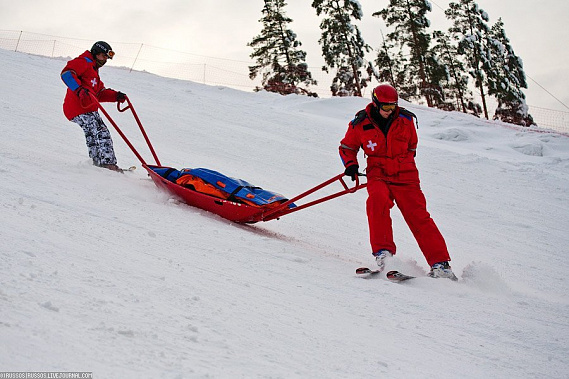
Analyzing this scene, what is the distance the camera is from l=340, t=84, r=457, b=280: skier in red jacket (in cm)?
439

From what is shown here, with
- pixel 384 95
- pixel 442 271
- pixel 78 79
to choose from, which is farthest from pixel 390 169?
pixel 78 79

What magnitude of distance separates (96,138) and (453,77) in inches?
1410

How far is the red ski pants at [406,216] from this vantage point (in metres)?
4.34

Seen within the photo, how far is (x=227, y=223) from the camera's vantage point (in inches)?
203

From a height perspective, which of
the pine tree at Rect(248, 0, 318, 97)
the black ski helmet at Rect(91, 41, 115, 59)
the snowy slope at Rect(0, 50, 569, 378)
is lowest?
the snowy slope at Rect(0, 50, 569, 378)

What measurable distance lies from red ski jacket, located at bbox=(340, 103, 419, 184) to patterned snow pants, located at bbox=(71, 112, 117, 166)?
9.49 feet

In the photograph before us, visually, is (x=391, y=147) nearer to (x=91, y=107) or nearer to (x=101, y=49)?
(x=91, y=107)

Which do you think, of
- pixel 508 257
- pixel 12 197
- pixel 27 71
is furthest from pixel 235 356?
pixel 27 71

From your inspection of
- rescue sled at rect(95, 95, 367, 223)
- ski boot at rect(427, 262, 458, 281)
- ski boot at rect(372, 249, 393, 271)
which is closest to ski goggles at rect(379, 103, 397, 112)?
rescue sled at rect(95, 95, 367, 223)

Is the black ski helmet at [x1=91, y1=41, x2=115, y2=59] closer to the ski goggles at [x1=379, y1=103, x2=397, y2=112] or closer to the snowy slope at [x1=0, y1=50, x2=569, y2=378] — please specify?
the snowy slope at [x1=0, y1=50, x2=569, y2=378]

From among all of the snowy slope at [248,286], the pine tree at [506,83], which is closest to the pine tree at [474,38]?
the pine tree at [506,83]

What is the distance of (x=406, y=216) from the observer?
15.1 feet

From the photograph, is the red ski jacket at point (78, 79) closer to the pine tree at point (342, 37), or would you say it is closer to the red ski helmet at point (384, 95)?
the red ski helmet at point (384, 95)

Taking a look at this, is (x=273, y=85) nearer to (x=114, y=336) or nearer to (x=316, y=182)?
(x=316, y=182)
